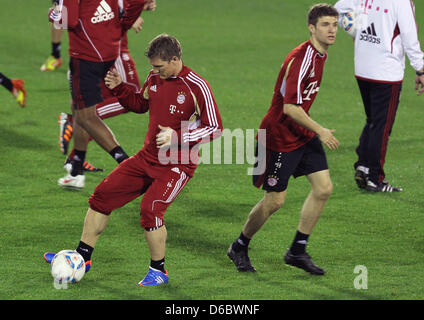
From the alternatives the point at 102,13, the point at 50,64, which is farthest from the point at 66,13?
the point at 50,64

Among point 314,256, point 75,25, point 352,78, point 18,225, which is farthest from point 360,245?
point 352,78

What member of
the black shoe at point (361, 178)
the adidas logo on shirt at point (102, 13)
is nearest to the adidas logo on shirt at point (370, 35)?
the black shoe at point (361, 178)

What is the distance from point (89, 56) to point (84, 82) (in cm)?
28

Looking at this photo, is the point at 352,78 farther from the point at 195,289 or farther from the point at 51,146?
the point at 195,289

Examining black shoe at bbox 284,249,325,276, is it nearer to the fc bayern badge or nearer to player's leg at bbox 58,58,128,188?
the fc bayern badge

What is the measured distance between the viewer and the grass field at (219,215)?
6.38 m

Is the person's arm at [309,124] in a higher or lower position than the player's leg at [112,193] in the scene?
higher

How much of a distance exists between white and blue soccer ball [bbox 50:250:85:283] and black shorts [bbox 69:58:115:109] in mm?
3080

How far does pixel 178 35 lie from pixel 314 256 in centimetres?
1195

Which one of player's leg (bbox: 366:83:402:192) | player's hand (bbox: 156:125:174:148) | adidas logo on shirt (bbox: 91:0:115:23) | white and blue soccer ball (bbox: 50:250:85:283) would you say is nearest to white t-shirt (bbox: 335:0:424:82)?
player's leg (bbox: 366:83:402:192)

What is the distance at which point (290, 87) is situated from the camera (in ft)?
21.4

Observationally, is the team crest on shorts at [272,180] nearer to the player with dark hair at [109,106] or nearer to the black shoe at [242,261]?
the black shoe at [242,261]

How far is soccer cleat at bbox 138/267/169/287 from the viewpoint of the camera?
6309mm

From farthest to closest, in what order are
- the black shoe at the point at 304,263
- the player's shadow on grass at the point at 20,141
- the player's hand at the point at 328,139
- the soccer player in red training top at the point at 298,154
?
the player's shadow on grass at the point at 20,141 < the black shoe at the point at 304,263 < the soccer player in red training top at the point at 298,154 < the player's hand at the point at 328,139
